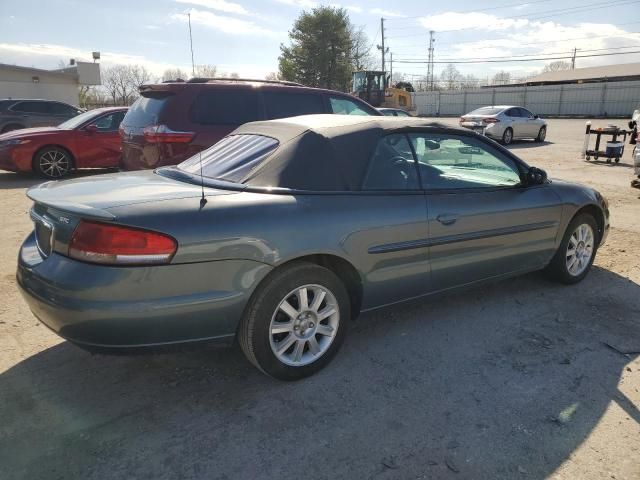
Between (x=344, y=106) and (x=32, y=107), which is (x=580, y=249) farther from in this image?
(x=32, y=107)

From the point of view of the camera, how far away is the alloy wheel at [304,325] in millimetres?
2891

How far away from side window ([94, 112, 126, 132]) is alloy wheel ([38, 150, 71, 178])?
948 millimetres

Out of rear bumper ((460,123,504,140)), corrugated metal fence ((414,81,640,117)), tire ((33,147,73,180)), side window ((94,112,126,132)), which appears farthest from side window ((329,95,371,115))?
corrugated metal fence ((414,81,640,117))

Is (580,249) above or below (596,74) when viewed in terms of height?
below

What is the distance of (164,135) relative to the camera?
5.93 m

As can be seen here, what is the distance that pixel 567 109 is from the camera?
41.3 meters

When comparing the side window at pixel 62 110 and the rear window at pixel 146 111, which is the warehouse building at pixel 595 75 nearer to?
the side window at pixel 62 110

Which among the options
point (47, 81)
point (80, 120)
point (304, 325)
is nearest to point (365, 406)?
point (304, 325)

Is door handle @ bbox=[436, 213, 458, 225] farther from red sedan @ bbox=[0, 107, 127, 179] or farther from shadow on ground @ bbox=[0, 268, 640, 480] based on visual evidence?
red sedan @ bbox=[0, 107, 127, 179]

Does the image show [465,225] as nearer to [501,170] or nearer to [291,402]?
[501,170]

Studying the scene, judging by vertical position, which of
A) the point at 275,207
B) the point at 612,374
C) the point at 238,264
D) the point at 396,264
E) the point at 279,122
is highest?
the point at 279,122

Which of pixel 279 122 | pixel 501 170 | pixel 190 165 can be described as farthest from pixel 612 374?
pixel 190 165

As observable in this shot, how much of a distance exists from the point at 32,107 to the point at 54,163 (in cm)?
587

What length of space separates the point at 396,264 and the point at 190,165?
5.58 feet
